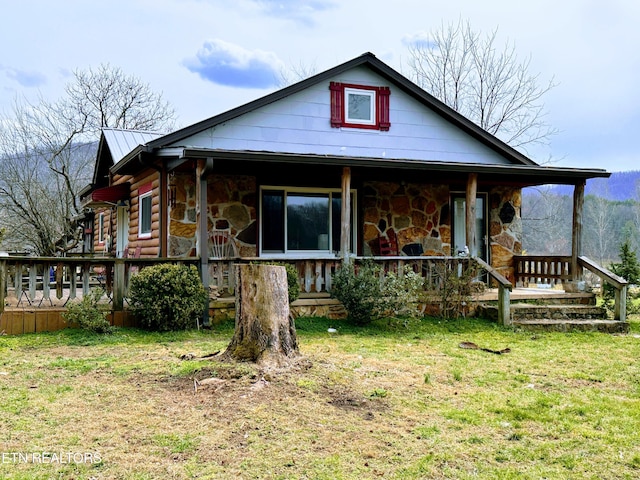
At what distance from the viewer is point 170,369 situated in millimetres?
5922

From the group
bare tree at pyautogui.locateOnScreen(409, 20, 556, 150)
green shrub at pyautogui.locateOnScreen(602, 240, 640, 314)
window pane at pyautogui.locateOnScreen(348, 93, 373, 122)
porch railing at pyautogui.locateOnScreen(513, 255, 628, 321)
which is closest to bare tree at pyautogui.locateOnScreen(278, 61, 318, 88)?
bare tree at pyautogui.locateOnScreen(409, 20, 556, 150)

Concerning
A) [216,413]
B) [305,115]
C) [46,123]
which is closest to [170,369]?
[216,413]

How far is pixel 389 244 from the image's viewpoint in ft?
40.4

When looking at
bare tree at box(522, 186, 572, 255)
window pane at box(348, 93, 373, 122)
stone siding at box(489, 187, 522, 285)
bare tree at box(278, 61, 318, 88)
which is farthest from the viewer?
bare tree at box(522, 186, 572, 255)

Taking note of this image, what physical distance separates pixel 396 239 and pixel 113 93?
20932 mm

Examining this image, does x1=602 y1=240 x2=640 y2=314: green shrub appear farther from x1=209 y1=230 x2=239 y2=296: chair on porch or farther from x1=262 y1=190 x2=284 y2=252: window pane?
x1=209 y1=230 x2=239 y2=296: chair on porch

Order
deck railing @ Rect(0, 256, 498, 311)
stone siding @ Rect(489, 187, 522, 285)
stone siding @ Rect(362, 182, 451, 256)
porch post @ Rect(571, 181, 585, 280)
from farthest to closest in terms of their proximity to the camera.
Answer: stone siding @ Rect(489, 187, 522, 285)
stone siding @ Rect(362, 182, 451, 256)
porch post @ Rect(571, 181, 585, 280)
deck railing @ Rect(0, 256, 498, 311)

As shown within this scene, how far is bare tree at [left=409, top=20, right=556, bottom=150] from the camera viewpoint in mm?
23844

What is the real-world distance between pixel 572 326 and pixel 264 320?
622 centimetres

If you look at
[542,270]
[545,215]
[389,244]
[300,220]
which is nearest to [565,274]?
[542,270]

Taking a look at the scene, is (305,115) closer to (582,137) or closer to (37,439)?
(37,439)

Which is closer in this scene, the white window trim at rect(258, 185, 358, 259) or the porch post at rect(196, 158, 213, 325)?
the porch post at rect(196, 158, 213, 325)

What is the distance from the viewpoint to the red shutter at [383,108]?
1246 centimetres

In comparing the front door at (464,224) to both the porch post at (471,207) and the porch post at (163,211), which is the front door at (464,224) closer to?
the porch post at (471,207)
